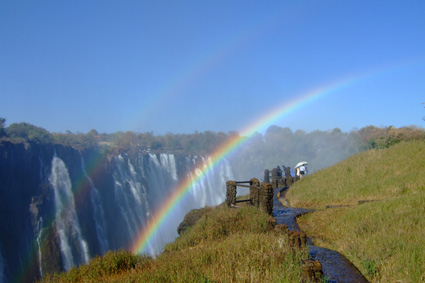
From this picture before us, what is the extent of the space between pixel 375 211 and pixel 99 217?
44373 mm

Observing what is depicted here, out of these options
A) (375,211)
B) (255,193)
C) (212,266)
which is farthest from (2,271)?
(375,211)

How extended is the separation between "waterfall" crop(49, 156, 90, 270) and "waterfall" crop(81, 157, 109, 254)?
168 inches

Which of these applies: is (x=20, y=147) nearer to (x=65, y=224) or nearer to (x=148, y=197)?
(x=65, y=224)

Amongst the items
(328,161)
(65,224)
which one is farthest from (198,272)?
(328,161)

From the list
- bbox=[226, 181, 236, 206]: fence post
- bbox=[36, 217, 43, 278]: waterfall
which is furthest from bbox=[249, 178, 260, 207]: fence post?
bbox=[36, 217, 43, 278]: waterfall

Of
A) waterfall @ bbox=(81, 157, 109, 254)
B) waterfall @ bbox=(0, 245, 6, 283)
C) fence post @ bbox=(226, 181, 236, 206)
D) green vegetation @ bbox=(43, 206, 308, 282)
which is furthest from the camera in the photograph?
waterfall @ bbox=(81, 157, 109, 254)

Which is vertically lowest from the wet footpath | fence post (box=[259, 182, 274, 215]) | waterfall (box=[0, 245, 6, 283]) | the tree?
waterfall (box=[0, 245, 6, 283])

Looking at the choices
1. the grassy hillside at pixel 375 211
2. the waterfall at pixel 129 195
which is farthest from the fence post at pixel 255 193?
the waterfall at pixel 129 195

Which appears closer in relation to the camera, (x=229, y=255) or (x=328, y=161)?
(x=229, y=255)

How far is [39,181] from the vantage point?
1721 inches

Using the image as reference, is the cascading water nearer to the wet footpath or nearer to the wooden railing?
the wooden railing

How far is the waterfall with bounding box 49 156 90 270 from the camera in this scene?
37.3 metres

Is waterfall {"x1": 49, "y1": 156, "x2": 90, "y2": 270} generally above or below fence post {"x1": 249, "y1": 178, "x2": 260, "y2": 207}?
below

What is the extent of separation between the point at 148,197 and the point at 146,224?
5675mm
